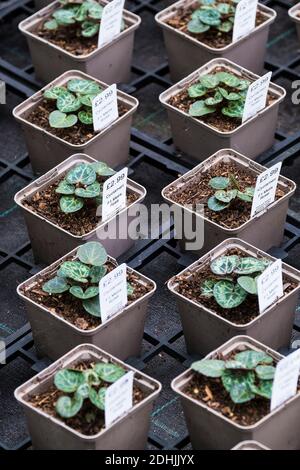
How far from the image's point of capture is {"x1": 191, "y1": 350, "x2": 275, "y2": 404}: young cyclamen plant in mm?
4543

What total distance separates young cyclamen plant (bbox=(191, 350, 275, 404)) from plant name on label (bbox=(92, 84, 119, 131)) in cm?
141

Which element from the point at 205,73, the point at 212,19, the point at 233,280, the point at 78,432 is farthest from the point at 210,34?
the point at 78,432

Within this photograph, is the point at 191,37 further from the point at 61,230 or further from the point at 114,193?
the point at 61,230

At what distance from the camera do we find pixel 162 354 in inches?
209

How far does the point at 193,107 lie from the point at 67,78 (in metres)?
0.63

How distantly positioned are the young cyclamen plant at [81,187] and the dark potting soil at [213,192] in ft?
0.98

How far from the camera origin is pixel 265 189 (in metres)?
5.27

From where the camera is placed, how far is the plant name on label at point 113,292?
4.83m

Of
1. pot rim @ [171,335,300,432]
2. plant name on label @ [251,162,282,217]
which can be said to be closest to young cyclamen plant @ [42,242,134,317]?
pot rim @ [171,335,300,432]

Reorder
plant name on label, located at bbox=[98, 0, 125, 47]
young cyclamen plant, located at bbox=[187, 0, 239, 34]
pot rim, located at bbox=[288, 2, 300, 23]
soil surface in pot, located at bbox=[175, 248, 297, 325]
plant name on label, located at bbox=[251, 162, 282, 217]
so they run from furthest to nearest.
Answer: pot rim, located at bbox=[288, 2, 300, 23] → young cyclamen plant, located at bbox=[187, 0, 239, 34] → plant name on label, located at bbox=[98, 0, 125, 47] → plant name on label, located at bbox=[251, 162, 282, 217] → soil surface in pot, located at bbox=[175, 248, 297, 325]

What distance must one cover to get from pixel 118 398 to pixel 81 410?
165 mm

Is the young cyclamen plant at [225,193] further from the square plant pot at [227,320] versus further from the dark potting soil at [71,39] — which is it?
the dark potting soil at [71,39]

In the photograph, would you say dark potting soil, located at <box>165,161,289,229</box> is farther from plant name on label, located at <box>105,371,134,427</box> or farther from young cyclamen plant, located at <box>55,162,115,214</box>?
plant name on label, located at <box>105,371,134,427</box>
